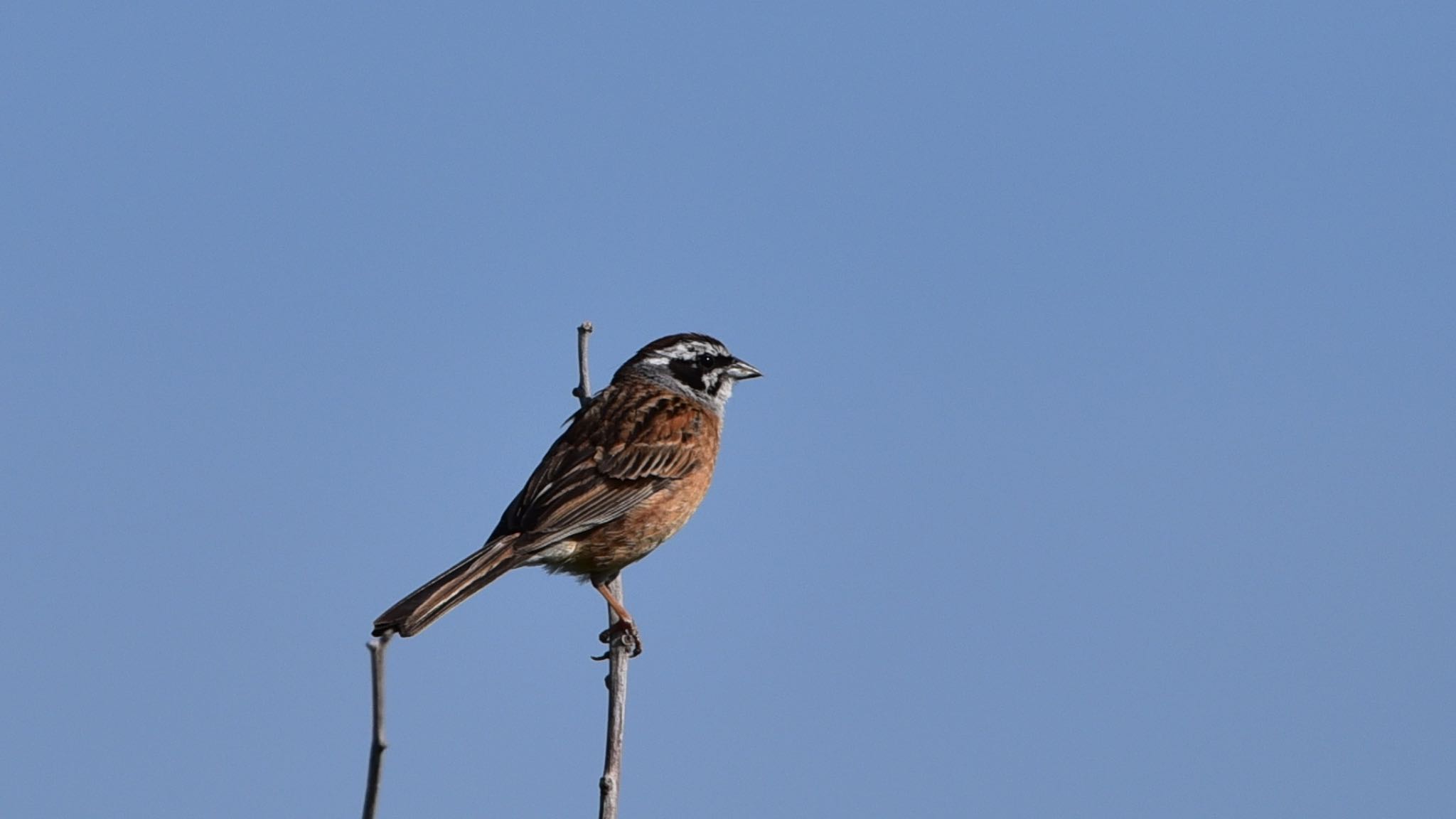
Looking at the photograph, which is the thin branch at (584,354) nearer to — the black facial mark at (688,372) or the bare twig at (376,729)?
the black facial mark at (688,372)

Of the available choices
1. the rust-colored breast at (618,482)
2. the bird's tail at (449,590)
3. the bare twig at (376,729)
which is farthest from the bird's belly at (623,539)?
the bare twig at (376,729)

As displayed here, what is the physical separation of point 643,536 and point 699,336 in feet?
5.68

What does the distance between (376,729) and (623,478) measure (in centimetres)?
559

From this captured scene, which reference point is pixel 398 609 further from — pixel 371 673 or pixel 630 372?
pixel 630 372

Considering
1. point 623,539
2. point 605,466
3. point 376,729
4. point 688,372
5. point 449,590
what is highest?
point 688,372

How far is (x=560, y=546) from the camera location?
8180mm

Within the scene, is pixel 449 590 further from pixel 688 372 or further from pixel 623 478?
pixel 688 372

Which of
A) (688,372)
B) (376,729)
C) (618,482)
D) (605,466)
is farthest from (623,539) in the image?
(376,729)

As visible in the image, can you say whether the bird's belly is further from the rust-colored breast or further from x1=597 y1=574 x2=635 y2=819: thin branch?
x1=597 y1=574 x2=635 y2=819: thin branch

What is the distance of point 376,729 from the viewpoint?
3076 mm

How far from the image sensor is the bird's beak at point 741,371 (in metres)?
10.0

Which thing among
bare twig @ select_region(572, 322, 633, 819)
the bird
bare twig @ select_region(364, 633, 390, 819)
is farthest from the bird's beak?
bare twig @ select_region(364, 633, 390, 819)

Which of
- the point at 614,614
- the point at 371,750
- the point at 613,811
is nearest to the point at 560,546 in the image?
the point at 614,614

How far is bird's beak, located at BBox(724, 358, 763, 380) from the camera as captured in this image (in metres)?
10.0
